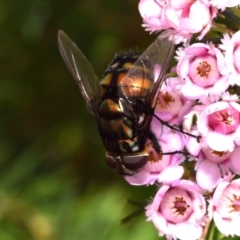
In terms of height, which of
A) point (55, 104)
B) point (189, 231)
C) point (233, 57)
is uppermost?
point (233, 57)

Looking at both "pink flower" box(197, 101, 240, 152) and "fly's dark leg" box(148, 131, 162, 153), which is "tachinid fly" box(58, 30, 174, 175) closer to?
"fly's dark leg" box(148, 131, 162, 153)

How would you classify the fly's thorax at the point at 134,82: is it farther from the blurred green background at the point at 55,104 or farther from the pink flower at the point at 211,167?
the blurred green background at the point at 55,104

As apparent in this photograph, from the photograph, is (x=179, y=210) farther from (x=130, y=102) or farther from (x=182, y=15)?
(x=182, y=15)

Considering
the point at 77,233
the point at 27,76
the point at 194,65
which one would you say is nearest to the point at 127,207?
the point at 77,233

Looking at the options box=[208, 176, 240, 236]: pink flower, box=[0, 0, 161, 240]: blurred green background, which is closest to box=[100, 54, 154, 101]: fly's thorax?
box=[208, 176, 240, 236]: pink flower

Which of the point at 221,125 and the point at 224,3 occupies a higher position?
the point at 224,3

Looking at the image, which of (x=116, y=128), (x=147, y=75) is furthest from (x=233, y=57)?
(x=116, y=128)

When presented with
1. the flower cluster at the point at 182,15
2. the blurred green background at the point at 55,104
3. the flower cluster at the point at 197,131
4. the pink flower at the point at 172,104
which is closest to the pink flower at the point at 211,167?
the flower cluster at the point at 197,131
